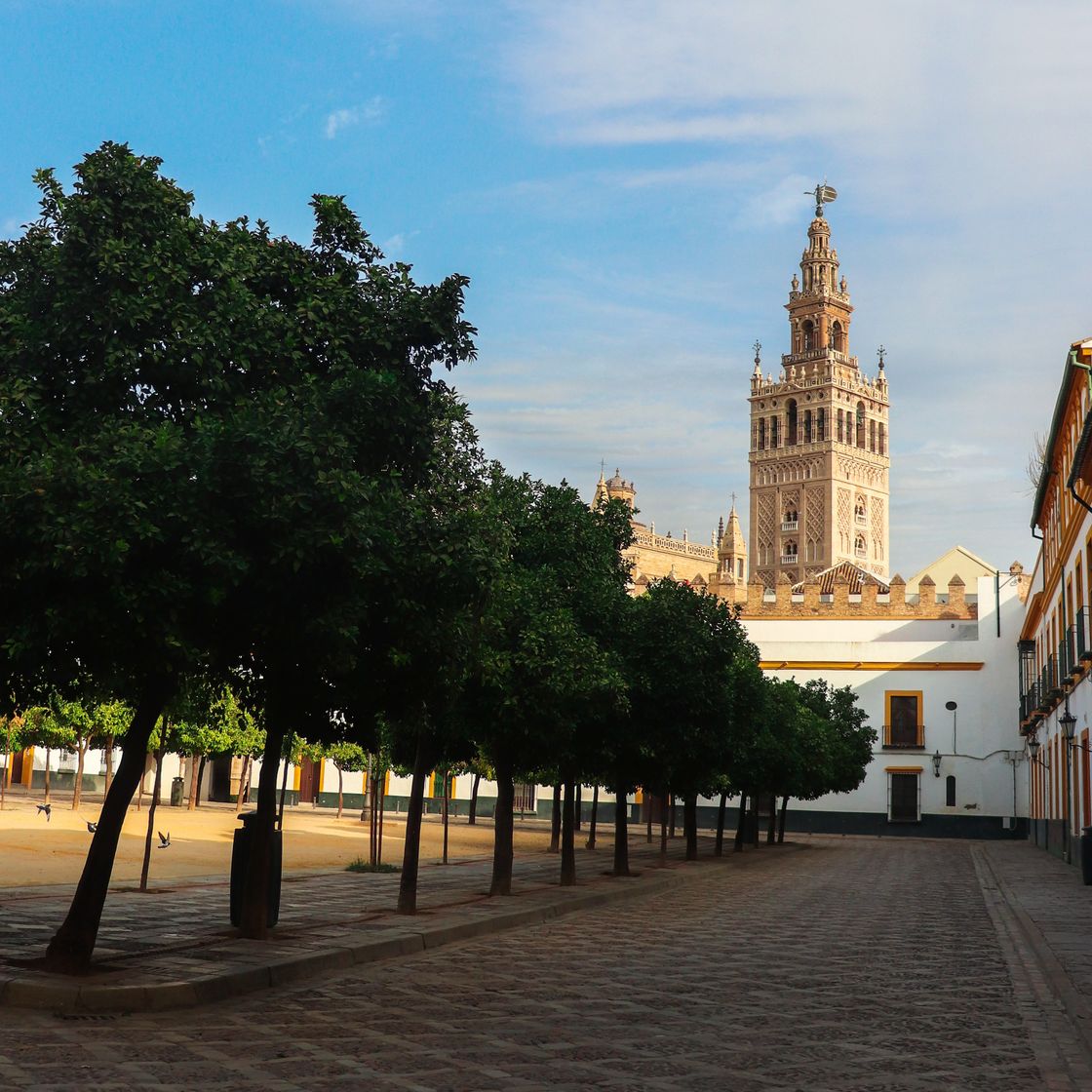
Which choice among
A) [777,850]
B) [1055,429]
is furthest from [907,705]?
[1055,429]

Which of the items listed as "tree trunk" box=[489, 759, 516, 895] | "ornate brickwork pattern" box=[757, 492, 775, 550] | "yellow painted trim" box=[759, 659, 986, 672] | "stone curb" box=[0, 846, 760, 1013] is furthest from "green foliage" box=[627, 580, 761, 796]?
"ornate brickwork pattern" box=[757, 492, 775, 550]

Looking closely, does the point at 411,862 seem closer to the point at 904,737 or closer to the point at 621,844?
the point at 621,844

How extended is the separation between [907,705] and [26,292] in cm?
5012

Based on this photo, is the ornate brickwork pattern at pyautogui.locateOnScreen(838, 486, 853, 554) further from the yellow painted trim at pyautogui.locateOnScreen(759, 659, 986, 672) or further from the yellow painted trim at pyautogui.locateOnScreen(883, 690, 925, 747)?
the yellow painted trim at pyautogui.locateOnScreen(883, 690, 925, 747)

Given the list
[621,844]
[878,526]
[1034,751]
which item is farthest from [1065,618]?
[878,526]

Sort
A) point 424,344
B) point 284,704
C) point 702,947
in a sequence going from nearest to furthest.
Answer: point 424,344, point 284,704, point 702,947

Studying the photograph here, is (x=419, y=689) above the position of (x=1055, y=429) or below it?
below

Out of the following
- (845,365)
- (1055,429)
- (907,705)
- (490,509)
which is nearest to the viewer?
(490,509)

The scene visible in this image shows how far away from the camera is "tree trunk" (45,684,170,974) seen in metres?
9.55

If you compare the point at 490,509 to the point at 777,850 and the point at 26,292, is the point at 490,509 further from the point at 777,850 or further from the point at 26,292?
the point at 777,850

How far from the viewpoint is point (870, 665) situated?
56.5 meters

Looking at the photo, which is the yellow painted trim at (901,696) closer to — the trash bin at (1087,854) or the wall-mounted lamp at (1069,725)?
the wall-mounted lamp at (1069,725)

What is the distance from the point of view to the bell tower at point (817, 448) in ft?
432

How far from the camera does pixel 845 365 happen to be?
135 m
